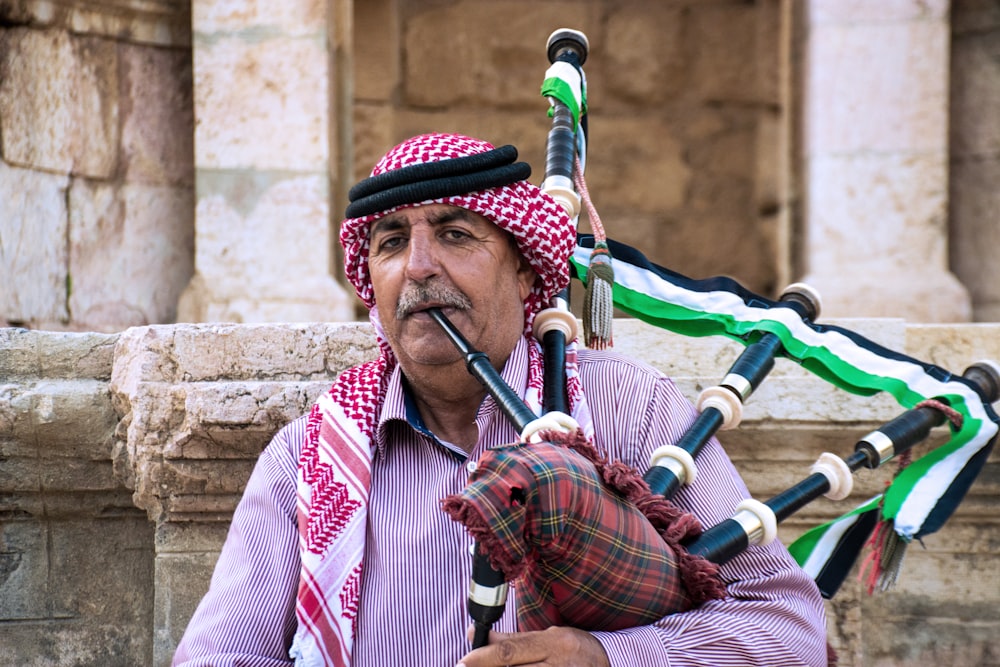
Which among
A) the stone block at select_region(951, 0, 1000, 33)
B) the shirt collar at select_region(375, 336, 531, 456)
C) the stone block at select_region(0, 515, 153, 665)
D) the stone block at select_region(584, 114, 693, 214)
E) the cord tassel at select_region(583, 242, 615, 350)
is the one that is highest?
the stone block at select_region(951, 0, 1000, 33)

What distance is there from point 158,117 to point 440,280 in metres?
2.53

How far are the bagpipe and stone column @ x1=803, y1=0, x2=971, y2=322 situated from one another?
1.67 metres

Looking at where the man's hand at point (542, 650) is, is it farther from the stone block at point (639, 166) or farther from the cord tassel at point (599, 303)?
the stone block at point (639, 166)

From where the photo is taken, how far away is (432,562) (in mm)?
2182

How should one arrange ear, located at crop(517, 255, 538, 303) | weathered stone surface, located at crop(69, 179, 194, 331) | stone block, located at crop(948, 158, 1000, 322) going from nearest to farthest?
ear, located at crop(517, 255, 538, 303), weathered stone surface, located at crop(69, 179, 194, 331), stone block, located at crop(948, 158, 1000, 322)

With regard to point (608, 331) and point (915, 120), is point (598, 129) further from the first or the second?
point (608, 331)

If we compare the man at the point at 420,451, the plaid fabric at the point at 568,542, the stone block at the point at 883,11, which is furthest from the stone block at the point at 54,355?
the stone block at the point at 883,11

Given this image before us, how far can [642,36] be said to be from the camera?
5492mm

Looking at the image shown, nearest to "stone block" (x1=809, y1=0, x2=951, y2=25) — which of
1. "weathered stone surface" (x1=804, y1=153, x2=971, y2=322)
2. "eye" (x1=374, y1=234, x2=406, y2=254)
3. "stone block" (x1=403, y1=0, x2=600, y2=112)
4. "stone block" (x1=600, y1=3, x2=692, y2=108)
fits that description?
"weathered stone surface" (x1=804, y1=153, x2=971, y2=322)

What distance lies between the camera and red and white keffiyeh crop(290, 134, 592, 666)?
7.04 feet

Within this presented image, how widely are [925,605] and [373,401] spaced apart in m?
1.48

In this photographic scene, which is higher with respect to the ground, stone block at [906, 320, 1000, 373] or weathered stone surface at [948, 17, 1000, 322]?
weathered stone surface at [948, 17, 1000, 322]

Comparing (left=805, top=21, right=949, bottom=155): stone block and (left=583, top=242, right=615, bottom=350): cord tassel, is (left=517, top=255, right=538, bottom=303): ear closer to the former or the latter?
(left=583, top=242, right=615, bottom=350): cord tassel

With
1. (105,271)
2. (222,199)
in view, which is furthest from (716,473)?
(105,271)
